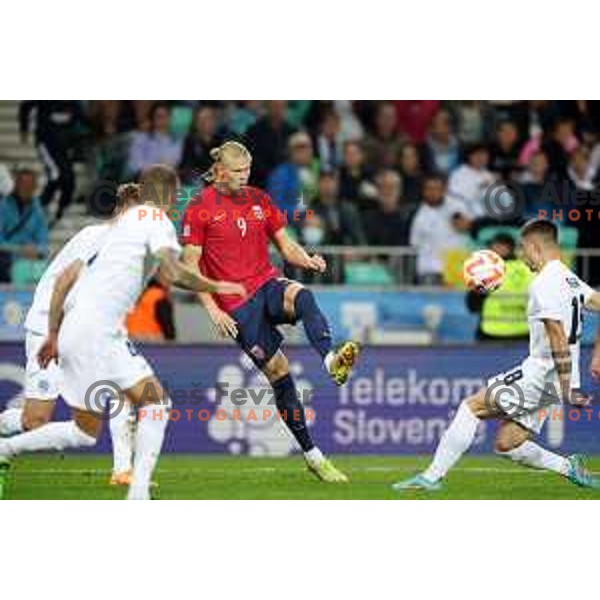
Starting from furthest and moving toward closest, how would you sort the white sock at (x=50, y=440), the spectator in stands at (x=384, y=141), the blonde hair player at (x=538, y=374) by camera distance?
the spectator in stands at (x=384, y=141) → the blonde hair player at (x=538, y=374) → the white sock at (x=50, y=440)

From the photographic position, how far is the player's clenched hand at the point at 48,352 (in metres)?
12.0

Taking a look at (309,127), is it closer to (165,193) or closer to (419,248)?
(419,248)

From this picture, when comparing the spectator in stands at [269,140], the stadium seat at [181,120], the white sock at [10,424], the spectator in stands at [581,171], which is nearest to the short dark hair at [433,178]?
the spectator in stands at [581,171]

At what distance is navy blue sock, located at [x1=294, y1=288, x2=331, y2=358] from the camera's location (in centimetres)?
1276

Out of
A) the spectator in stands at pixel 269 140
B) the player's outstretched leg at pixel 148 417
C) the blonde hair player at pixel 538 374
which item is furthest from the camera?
the spectator in stands at pixel 269 140

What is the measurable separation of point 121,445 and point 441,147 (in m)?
7.76


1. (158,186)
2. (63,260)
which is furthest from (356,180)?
(158,186)

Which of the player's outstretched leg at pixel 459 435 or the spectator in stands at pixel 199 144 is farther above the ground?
the spectator in stands at pixel 199 144

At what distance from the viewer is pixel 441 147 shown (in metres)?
20.2

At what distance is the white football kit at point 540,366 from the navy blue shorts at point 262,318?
61.1 inches

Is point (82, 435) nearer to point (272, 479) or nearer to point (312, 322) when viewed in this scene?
point (312, 322)

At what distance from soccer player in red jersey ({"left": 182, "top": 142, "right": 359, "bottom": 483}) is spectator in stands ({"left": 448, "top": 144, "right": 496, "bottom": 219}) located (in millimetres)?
6331

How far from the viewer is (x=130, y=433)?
13562 millimetres

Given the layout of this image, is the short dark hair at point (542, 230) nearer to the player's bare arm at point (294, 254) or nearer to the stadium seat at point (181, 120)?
the player's bare arm at point (294, 254)
